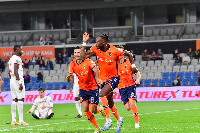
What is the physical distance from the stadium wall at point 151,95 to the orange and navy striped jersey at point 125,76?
15.4 m

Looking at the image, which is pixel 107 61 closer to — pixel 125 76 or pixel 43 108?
pixel 125 76

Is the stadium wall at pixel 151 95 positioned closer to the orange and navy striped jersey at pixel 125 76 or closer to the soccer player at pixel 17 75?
the soccer player at pixel 17 75

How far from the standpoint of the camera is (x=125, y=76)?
14.0 metres

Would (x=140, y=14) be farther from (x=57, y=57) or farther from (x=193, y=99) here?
(x=193, y=99)

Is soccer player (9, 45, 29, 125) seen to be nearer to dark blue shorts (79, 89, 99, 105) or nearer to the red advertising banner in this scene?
dark blue shorts (79, 89, 99, 105)

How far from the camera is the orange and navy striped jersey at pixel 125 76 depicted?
13.9m

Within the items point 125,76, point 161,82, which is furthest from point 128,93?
point 161,82

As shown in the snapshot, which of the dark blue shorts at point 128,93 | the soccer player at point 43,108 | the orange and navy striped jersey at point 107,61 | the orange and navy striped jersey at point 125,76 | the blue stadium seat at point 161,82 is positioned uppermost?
the orange and navy striped jersey at point 107,61

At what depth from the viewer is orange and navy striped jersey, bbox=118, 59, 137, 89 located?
1386 centimetres

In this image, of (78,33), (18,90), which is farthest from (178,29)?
(18,90)

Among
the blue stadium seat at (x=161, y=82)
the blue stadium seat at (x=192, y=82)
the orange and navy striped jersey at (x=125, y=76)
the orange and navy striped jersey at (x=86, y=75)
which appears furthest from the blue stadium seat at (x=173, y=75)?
the orange and navy striped jersey at (x=86, y=75)

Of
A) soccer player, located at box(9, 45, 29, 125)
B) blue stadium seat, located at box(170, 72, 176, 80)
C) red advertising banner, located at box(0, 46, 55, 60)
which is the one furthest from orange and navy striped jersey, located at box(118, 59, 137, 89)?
red advertising banner, located at box(0, 46, 55, 60)

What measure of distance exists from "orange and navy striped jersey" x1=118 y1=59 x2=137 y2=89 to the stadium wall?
15362 mm

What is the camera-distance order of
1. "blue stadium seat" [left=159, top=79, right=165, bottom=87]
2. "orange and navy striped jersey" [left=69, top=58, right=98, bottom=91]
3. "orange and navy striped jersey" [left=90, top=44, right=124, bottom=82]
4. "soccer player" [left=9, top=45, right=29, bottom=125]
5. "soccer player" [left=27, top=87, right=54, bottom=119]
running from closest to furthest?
"orange and navy striped jersey" [left=90, top=44, right=124, bottom=82]
"orange and navy striped jersey" [left=69, top=58, right=98, bottom=91]
"soccer player" [left=9, top=45, right=29, bottom=125]
"soccer player" [left=27, top=87, right=54, bottom=119]
"blue stadium seat" [left=159, top=79, right=165, bottom=87]
